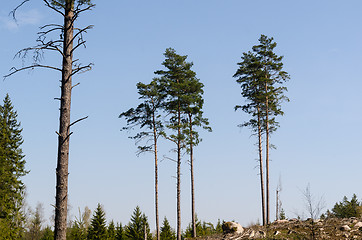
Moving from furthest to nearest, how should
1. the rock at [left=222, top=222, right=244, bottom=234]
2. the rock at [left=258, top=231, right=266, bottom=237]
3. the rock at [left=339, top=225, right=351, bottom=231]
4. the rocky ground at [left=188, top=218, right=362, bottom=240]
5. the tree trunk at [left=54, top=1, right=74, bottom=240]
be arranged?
the rock at [left=222, top=222, right=244, bottom=234] < the rock at [left=258, top=231, right=266, bottom=237] < the rock at [left=339, top=225, right=351, bottom=231] < the rocky ground at [left=188, top=218, right=362, bottom=240] < the tree trunk at [left=54, top=1, right=74, bottom=240]

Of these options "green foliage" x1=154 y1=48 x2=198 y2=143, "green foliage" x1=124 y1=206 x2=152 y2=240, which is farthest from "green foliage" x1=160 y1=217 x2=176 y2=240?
"green foliage" x1=154 y1=48 x2=198 y2=143

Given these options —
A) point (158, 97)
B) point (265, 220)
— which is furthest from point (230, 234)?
point (158, 97)

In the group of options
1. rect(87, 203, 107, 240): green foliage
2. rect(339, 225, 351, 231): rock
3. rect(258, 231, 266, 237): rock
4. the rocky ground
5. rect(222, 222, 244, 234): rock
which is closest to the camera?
the rocky ground

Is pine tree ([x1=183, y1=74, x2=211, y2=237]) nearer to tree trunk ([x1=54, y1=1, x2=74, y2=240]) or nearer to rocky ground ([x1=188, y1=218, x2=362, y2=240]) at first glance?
rocky ground ([x1=188, y1=218, x2=362, y2=240])

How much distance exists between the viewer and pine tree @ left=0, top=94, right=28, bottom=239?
1574 inches

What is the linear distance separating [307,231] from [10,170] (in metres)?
31.7

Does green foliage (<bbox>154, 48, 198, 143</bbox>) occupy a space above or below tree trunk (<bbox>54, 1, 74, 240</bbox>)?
above

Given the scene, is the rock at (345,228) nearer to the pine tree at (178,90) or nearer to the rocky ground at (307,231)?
the rocky ground at (307,231)

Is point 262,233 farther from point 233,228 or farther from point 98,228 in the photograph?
point 98,228

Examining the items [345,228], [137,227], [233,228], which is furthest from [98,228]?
[345,228]

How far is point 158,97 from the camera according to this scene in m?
31.6

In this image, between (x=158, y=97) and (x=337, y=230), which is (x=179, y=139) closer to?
(x=158, y=97)

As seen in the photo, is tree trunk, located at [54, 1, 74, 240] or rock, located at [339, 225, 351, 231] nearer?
tree trunk, located at [54, 1, 74, 240]

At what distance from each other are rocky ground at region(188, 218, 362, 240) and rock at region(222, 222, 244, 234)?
0.38 meters
